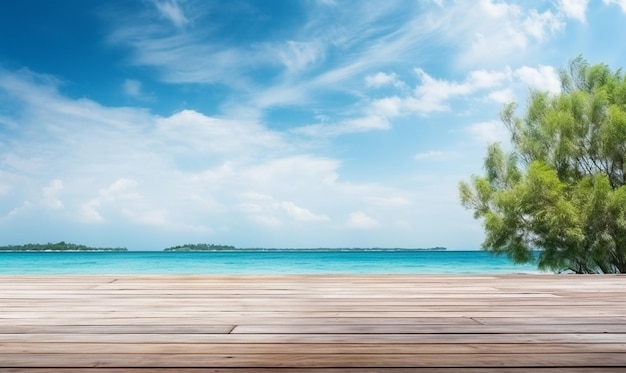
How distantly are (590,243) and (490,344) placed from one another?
11066 mm

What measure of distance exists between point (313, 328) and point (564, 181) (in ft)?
36.9

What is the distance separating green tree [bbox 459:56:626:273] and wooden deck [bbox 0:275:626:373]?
8156 millimetres

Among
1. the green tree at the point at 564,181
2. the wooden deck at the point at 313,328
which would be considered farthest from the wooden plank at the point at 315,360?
the green tree at the point at 564,181

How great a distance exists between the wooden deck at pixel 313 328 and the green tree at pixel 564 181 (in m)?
8.16

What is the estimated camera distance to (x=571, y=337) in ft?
6.07

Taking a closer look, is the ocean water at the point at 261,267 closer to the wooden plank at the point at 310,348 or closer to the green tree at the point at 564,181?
the green tree at the point at 564,181

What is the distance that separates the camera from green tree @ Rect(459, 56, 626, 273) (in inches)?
432

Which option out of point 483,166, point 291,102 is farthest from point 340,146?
point 483,166

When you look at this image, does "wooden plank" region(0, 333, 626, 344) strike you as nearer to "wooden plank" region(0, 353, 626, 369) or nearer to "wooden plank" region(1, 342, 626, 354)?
"wooden plank" region(1, 342, 626, 354)

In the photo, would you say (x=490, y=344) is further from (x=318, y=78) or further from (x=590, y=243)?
(x=318, y=78)

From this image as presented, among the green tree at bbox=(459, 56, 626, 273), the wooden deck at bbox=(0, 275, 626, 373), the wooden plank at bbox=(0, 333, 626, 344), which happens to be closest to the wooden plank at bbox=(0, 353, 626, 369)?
the wooden deck at bbox=(0, 275, 626, 373)

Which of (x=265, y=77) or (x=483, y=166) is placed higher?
(x=265, y=77)

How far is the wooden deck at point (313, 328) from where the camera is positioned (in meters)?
1.49

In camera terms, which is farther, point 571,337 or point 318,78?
point 318,78
